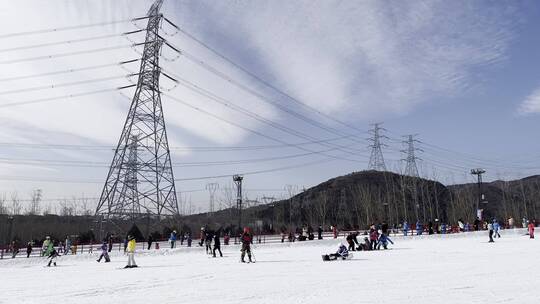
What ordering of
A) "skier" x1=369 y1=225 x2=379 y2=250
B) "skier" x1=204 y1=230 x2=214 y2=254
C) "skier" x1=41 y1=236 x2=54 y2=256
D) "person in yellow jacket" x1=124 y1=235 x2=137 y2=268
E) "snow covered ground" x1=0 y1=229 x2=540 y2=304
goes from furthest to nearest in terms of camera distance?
"skier" x1=204 y1=230 x2=214 y2=254 → "skier" x1=369 y1=225 x2=379 y2=250 → "skier" x1=41 y1=236 x2=54 y2=256 → "person in yellow jacket" x1=124 y1=235 x2=137 y2=268 → "snow covered ground" x1=0 y1=229 x2=540 y2=304

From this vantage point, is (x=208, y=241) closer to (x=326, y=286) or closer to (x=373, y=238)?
(x=373, y=238)

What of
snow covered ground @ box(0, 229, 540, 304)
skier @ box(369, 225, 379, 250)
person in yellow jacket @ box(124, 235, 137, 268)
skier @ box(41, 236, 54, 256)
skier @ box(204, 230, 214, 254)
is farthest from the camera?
skier @ box(204, 230, 214, 254)

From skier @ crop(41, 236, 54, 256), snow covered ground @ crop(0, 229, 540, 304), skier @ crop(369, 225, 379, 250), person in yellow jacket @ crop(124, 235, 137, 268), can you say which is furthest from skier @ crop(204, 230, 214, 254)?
snow covered ground @ crop(0, 229, 540, 304)

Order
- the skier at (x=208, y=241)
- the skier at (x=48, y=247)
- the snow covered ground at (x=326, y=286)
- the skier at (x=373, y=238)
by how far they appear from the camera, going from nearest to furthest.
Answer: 1. the snow covered ground at (x=326, y=286)
2. the skier at (x=48, y=247)
3. the skier at (x=373, y=238)
4. the skier at (x=208, y=241)

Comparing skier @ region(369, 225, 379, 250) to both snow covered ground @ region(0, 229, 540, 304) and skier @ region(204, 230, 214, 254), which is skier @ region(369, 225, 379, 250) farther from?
skier @ region(204, 230, 214, 254)

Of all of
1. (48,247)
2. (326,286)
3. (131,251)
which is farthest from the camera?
(48,247)

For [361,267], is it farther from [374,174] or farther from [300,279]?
[374,174]

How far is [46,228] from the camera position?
71.7 m

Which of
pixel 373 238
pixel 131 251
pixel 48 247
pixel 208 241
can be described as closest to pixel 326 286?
pixel 131 251

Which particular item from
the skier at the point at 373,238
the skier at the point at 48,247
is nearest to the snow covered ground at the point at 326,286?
the skier at the point at 373,238

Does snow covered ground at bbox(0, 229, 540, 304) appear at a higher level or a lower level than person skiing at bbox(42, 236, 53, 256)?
lower

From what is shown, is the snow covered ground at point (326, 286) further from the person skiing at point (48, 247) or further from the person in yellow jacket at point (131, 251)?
the person skiing at point (48, 247)

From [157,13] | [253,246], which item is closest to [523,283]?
[253,246]

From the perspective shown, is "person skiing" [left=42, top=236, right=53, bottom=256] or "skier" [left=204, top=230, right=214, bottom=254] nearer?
"person skiing" [left=42, top=236, right=53, bottom=256]
